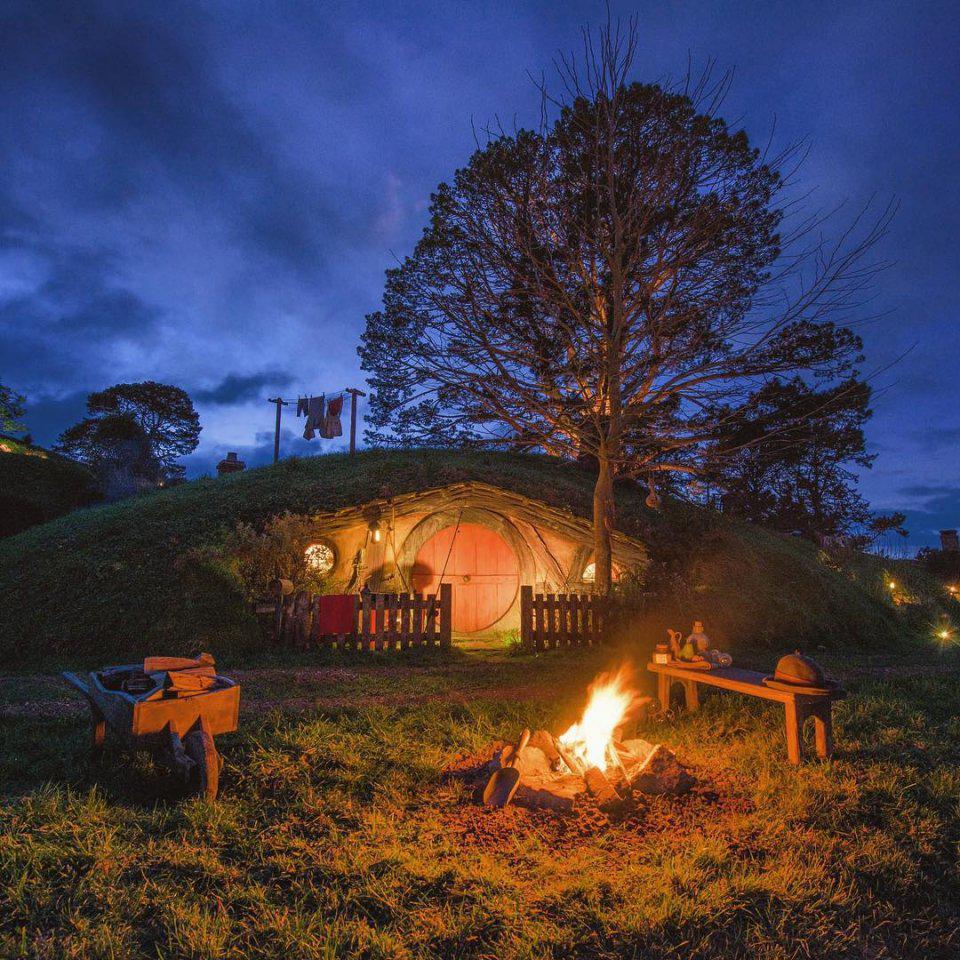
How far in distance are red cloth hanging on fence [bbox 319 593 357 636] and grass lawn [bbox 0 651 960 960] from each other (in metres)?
4.70

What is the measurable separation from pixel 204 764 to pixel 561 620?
25.3 feet

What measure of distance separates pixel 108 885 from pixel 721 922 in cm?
285

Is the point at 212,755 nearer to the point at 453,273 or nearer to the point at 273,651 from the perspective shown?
the point at 273,651

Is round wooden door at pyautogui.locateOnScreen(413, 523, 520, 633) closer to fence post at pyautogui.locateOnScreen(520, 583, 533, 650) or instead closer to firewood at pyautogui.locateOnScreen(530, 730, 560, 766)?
fence post at pyautogui.locateOnScreen(520, 583, 533, 650)

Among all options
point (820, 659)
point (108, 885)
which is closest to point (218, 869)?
point (108, 885)

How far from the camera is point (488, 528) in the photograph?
498 inches

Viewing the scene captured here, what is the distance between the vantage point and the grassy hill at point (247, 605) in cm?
902

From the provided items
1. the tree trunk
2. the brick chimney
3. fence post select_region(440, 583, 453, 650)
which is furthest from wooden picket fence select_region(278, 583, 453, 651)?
the brick chimney

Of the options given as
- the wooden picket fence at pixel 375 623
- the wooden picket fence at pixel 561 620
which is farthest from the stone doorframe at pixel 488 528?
the wooden picket fence at pixel 375 623

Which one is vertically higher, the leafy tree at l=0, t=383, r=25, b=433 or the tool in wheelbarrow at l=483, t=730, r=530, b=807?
the leafy tree at l=0, t=383, r=25, b=433

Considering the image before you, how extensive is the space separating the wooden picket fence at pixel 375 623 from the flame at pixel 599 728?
518 centimetres

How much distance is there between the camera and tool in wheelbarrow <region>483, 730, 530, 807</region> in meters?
3.51

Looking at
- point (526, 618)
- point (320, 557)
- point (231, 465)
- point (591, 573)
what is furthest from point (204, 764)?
point (231, 465)

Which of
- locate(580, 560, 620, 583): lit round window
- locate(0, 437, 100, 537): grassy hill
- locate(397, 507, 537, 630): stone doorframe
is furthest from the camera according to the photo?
locate(0, 437, 100, 537): grassy hill
